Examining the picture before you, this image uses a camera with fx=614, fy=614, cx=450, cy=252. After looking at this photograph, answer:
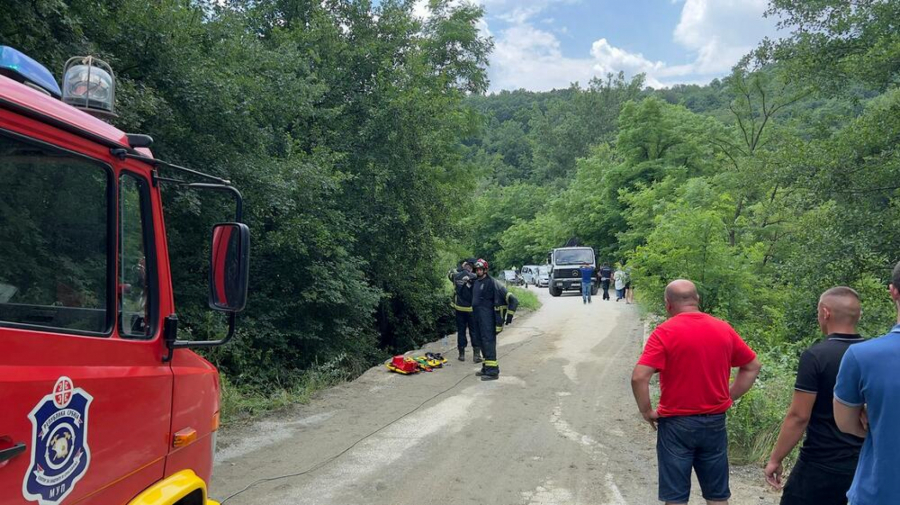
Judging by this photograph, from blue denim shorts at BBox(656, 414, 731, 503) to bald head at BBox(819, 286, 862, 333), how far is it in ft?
2.87

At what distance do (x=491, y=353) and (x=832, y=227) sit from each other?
24.4 ft

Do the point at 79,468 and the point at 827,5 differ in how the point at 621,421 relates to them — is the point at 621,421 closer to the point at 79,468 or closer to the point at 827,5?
the point at 79,468

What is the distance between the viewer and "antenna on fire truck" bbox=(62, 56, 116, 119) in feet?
8.40

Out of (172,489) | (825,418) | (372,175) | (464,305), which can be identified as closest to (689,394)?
(825,418)

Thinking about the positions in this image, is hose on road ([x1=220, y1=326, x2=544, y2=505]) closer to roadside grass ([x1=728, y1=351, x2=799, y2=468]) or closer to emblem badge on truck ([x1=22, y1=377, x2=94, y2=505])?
emblem badge on truck ([x1=22, y1=377, x2=94, y2=505])

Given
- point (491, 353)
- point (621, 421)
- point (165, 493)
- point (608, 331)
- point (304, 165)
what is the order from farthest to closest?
point (608, 331)
point (304, 165)
point (491, 353)
point (621, 421)
point (165, 493)

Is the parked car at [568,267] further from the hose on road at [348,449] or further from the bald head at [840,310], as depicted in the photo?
the bald head at [840,310]

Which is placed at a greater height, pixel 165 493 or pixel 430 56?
pixel 430 56

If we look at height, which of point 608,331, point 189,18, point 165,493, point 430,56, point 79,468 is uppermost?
point 430,56

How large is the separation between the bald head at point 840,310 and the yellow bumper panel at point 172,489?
10.6ft

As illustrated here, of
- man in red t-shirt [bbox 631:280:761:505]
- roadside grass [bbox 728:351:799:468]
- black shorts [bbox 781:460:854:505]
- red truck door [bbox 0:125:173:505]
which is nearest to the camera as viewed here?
red truck door [bbox 0:125:173:505]

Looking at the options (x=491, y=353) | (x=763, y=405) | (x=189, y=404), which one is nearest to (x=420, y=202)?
(x=491, y=353)

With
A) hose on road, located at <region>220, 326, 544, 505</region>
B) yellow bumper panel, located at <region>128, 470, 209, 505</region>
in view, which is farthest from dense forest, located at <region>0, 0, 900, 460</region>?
yellow bumper panel, located at <region>128, 470, 209, 505</region>

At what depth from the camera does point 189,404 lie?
2.73m
